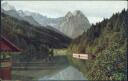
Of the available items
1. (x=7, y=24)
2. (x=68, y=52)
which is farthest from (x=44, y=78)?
(x=7, y=24)

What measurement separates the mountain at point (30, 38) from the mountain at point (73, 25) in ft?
7.98

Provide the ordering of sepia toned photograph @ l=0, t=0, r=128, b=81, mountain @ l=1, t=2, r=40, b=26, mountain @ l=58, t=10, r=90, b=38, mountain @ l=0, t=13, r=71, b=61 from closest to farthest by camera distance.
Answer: sepia toned photograph @ l=0, t=0, r=128, b=81 < mountain @ l=1, t=2, r=40, b=26 < mountain @ l=58, t=10, r=90, b=38 < mountain @ l=0, t=13, r=71, b=61

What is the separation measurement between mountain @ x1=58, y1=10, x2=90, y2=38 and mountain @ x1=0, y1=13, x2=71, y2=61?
2434 millimetres

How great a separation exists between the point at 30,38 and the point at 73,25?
5218 millimetres

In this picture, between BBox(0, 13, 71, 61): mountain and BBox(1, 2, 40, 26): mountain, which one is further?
BBox(0, 13, 71, 61): mountain

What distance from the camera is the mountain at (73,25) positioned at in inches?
1723

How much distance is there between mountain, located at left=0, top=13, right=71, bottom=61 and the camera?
43987 mm

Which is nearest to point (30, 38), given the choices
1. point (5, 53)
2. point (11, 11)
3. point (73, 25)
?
point (11, 11)

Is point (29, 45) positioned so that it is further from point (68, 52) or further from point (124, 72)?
point (124, 72)

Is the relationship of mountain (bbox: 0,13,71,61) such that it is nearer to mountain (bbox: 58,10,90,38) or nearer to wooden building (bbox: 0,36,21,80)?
mountain (bbox: 58,10,90,38)

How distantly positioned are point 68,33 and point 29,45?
5.69 meters

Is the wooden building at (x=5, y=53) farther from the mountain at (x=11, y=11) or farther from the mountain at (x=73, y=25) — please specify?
the mountain at (x=73, y=25)

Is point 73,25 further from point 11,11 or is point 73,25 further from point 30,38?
point 11,11

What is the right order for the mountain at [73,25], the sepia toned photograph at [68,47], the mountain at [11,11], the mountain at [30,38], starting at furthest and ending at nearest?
the mountain at [30,38] < the mountain at [73,25] < the mountain at [11,11] < the sepia toned photograph at [68,47]
